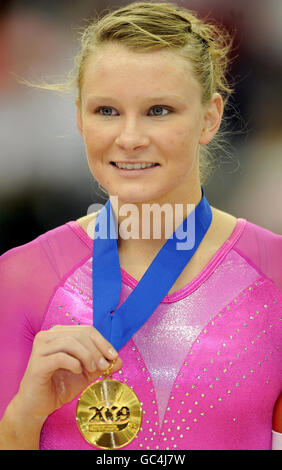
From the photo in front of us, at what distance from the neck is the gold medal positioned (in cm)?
35

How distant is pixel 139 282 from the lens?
1550mm

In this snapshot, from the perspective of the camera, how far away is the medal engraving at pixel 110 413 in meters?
1.44

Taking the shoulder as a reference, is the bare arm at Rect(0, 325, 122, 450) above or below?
below

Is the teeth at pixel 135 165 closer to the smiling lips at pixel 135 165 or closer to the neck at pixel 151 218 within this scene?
the smiling lips at pixel 135 165

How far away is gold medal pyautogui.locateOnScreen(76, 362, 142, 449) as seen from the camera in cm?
144

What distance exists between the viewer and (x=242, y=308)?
5.25 ft

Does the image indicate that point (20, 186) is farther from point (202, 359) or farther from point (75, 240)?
point (202, 359)

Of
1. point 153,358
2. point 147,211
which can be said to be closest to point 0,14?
point 147,211

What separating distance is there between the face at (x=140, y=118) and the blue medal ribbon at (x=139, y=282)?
0.43 feet

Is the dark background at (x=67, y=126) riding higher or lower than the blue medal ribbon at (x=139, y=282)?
higher

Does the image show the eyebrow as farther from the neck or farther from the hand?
the hand

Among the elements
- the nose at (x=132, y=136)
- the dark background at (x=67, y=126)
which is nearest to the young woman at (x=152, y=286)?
the nose at (x=132, y=136)

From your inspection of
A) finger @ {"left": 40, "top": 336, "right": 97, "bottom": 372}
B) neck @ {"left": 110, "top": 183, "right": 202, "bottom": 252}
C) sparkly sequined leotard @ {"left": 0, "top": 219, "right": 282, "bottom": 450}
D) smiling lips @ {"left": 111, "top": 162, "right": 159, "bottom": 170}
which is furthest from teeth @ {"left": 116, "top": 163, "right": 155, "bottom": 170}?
Result: finger @ {"left": 40, "top": 336, "right": 97, "bottom": 372}

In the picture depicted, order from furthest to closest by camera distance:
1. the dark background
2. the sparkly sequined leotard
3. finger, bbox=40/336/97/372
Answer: the dark background → the sparkly sequined leotard → finger, bbox=40/336/97/372
